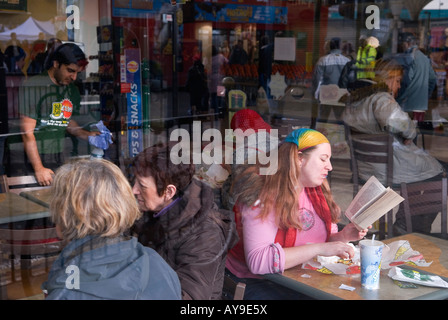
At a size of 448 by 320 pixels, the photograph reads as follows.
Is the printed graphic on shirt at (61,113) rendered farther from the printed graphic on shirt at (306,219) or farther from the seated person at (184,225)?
the printed graphic on shirt at (306,219)

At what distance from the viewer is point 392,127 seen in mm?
4664

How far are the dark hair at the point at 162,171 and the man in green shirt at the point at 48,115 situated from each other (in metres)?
1.18

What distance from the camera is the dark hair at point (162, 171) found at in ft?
7.43

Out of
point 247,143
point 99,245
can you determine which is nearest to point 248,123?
point 247,143

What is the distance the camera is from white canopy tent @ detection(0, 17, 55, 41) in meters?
5.31

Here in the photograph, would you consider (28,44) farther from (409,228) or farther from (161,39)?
Answer: (409,228)

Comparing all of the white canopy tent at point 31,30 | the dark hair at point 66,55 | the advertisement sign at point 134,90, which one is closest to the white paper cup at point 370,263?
the dark hair at point 66,55

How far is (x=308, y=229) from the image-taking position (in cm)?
257

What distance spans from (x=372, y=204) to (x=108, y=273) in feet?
3.79

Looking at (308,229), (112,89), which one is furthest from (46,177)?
(112,89)

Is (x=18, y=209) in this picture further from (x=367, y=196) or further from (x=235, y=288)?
(x=367, y=196)

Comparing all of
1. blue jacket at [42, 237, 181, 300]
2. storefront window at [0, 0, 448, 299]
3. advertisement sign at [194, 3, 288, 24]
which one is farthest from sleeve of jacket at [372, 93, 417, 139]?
advertisement sign at [194, 3, 288, 24]

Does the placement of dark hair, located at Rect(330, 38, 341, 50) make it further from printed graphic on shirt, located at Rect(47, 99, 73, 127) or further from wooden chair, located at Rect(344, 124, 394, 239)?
printed graphic on shirt, located at Rect(47, 99, 73, 127)
